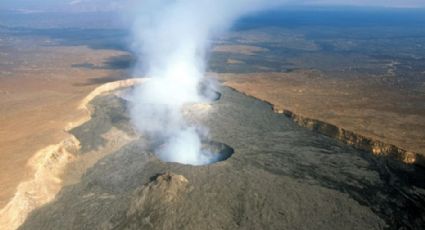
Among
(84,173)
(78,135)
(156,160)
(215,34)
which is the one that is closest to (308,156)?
(156,160)

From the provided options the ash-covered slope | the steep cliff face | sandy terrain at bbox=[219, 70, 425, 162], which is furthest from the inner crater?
sandy terrain at bbox=[219, 70, 425, 162]

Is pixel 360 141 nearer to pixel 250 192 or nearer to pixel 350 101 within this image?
pixel 250 192

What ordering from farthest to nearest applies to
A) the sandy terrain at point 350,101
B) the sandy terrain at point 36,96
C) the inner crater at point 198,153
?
the sandy terrain at point 350,101
the inner crater at point 198,153
the sandy terrain at point 36,96

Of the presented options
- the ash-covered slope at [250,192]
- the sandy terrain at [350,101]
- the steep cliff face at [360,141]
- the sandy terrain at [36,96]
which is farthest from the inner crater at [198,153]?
the sandy terrain at [350,101]

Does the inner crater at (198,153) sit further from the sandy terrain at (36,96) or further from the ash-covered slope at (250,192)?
the sandy terrain at (36,96)

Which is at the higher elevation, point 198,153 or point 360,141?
point 360,141

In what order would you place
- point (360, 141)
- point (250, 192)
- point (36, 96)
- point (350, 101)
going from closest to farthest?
point (250, 192) → point (360, 141) → point (350, 101) → point (36, 96)

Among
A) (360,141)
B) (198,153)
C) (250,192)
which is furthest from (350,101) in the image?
(250,192)
